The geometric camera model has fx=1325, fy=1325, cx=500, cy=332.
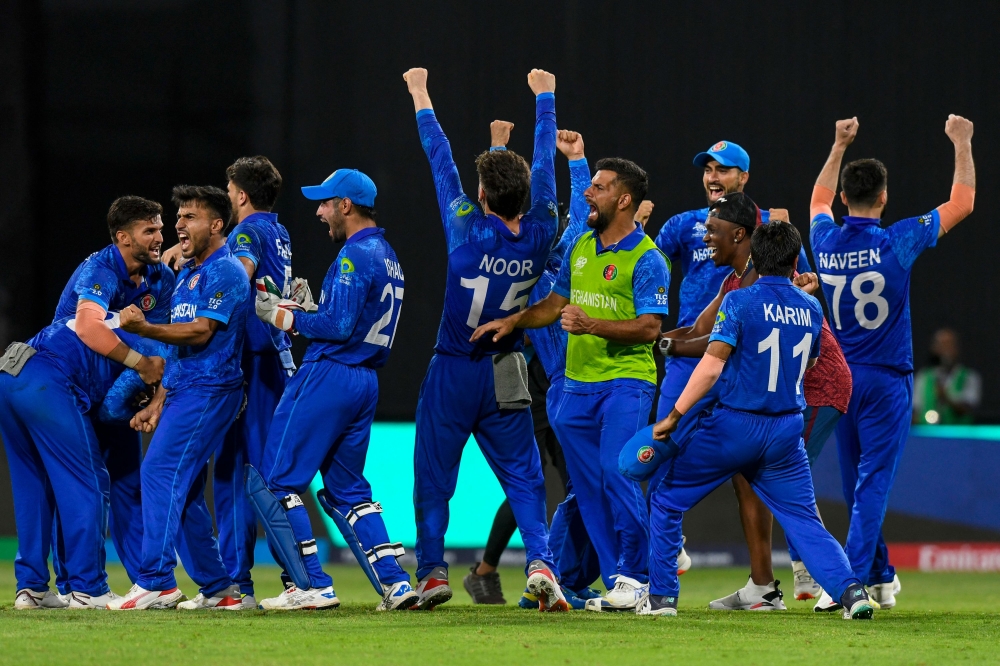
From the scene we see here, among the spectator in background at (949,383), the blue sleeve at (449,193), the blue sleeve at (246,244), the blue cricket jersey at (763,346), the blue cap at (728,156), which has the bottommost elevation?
the spectator in background at (949,383)

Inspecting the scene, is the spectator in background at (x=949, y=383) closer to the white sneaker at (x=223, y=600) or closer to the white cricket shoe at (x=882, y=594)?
the white cricket shoe at (x=882, y=594)

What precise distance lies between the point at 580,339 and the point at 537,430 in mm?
1703

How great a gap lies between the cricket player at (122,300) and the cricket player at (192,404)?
28cm

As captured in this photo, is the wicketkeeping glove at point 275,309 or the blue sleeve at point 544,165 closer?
the wicketkeeping glove at point 275,309

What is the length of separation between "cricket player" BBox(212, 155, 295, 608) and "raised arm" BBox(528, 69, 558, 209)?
1413 mm

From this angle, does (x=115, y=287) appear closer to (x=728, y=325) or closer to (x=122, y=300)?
(x=122, y=300)

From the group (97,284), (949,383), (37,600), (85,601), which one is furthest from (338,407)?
(949,383)

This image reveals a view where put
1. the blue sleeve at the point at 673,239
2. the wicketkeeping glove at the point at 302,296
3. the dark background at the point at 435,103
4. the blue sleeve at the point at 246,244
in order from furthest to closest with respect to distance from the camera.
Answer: the dark background at the point at 435,103 → the blue sleeve at the point at 673,239 → the blue sleeve at the point at 246,244 → the wicketkeeping glove at the point at 302,296

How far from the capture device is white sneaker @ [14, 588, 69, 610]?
22.3 feet

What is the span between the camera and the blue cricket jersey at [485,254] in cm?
668

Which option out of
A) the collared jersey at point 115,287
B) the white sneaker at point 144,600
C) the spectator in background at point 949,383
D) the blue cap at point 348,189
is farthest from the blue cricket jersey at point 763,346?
the spectator in background at point 949,383

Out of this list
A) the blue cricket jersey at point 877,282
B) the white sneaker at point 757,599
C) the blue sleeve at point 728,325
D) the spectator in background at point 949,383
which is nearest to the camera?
the blue sleeve at point 728,325

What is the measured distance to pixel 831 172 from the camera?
7930mm

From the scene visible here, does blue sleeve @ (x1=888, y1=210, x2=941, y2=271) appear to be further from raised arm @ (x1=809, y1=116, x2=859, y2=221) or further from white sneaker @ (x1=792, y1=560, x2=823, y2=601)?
Result: white sneaker @ (x1=792, y1=560, x2=823, y2=601)
